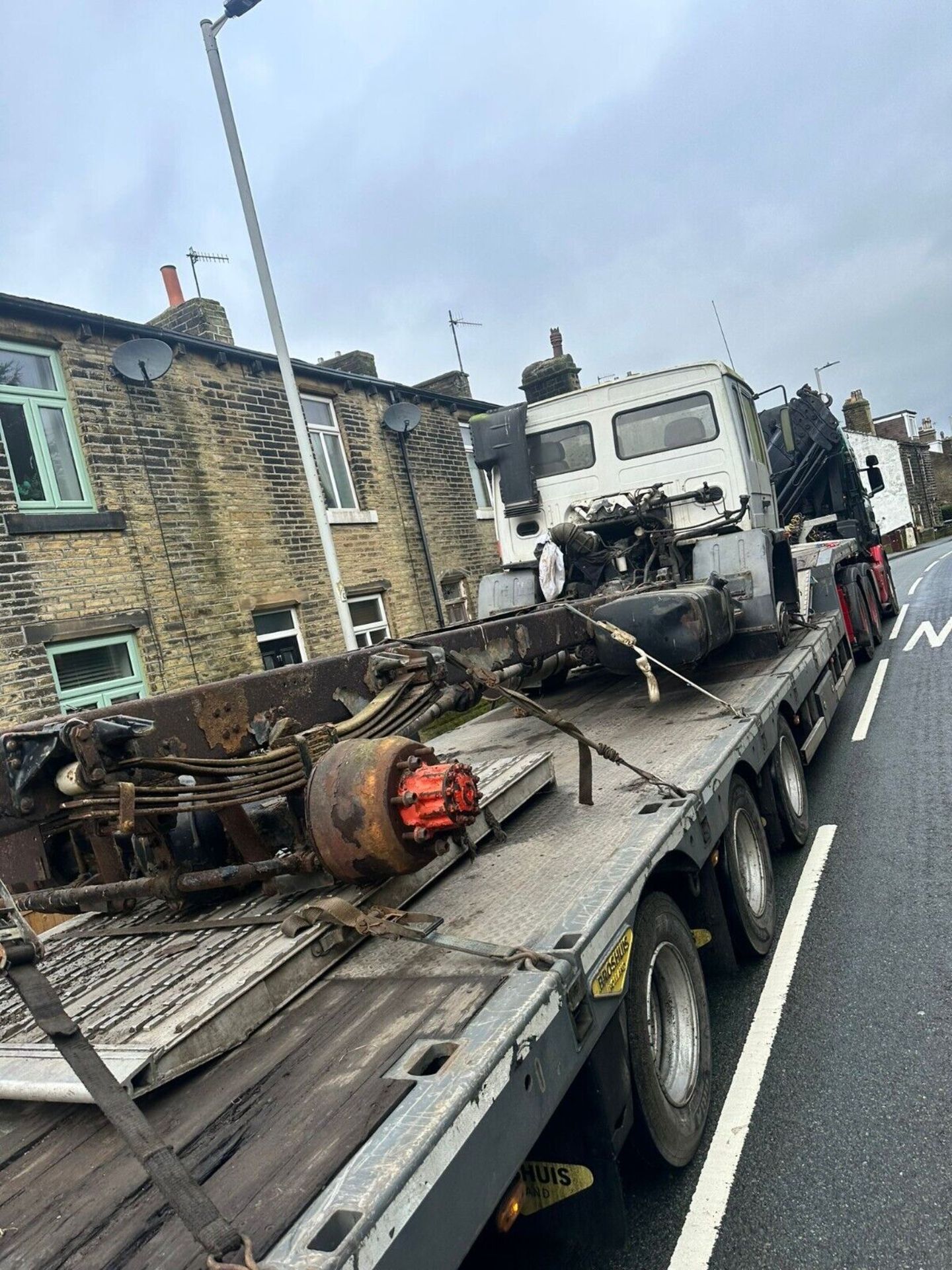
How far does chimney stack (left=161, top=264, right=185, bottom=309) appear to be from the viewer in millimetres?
13172

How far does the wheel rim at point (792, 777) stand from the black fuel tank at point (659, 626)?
77 cm

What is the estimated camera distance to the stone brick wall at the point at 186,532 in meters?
8.93

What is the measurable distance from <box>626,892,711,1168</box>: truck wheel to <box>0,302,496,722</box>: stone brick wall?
718cm

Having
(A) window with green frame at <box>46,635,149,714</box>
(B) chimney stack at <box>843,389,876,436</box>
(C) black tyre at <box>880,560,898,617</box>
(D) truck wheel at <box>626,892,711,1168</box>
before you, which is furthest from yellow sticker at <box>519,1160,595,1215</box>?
(B) chimney stack at <box>843,389,876,436</box>

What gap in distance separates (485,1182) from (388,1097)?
0.81 feet

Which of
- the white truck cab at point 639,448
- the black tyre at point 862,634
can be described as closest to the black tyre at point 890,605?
the black tyre at point 862,634

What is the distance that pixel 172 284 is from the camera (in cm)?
1323

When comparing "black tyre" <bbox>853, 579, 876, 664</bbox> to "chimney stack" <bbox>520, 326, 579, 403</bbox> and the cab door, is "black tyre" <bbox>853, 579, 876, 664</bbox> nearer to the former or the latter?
the cab door

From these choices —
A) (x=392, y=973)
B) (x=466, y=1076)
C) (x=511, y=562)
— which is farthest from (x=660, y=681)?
(x=466, y=1076)

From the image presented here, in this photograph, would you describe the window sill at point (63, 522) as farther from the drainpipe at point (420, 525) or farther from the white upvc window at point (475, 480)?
the white upvc window at point (475, 480)

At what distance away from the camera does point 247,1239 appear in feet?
4.88

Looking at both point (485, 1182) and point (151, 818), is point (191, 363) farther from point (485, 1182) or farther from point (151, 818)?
point (485, 1182)

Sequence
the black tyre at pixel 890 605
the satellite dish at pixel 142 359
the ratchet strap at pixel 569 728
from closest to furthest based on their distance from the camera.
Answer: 1. the ratchet strap at pixel 569 728
2. the satellite dish at pixel 142 359
3. the black tyre at pixel 890 605

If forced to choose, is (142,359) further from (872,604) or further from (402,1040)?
(402,1040)
